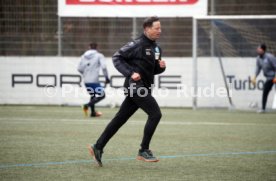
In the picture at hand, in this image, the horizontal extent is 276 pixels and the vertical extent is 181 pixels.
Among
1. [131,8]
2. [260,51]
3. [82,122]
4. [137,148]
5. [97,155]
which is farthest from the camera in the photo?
[131,8]

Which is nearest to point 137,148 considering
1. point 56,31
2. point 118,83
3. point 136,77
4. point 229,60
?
point 136,77

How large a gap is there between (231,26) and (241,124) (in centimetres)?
594

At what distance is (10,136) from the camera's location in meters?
13.4

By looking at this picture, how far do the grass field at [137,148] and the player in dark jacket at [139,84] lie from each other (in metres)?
0.33

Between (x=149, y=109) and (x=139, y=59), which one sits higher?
(x=139, y=59)

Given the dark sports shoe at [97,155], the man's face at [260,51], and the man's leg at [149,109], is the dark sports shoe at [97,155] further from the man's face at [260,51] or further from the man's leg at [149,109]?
the man's face at [260,51]

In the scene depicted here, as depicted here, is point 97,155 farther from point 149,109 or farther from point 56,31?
point 56,31

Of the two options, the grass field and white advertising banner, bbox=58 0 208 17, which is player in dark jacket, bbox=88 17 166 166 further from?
white advertising banner, bbox=58 0 208 17

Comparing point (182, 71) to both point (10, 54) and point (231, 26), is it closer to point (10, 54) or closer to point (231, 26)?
point (231, 26)

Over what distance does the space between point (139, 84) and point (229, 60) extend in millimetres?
13004

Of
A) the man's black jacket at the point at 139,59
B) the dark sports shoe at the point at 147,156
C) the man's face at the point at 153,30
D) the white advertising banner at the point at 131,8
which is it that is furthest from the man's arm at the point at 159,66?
the white advertising banner at the point at 131,8

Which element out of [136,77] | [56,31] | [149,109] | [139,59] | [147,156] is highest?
[139,59]

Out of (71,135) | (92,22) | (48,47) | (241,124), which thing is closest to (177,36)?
(92,22)

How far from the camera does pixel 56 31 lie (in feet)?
76.7
